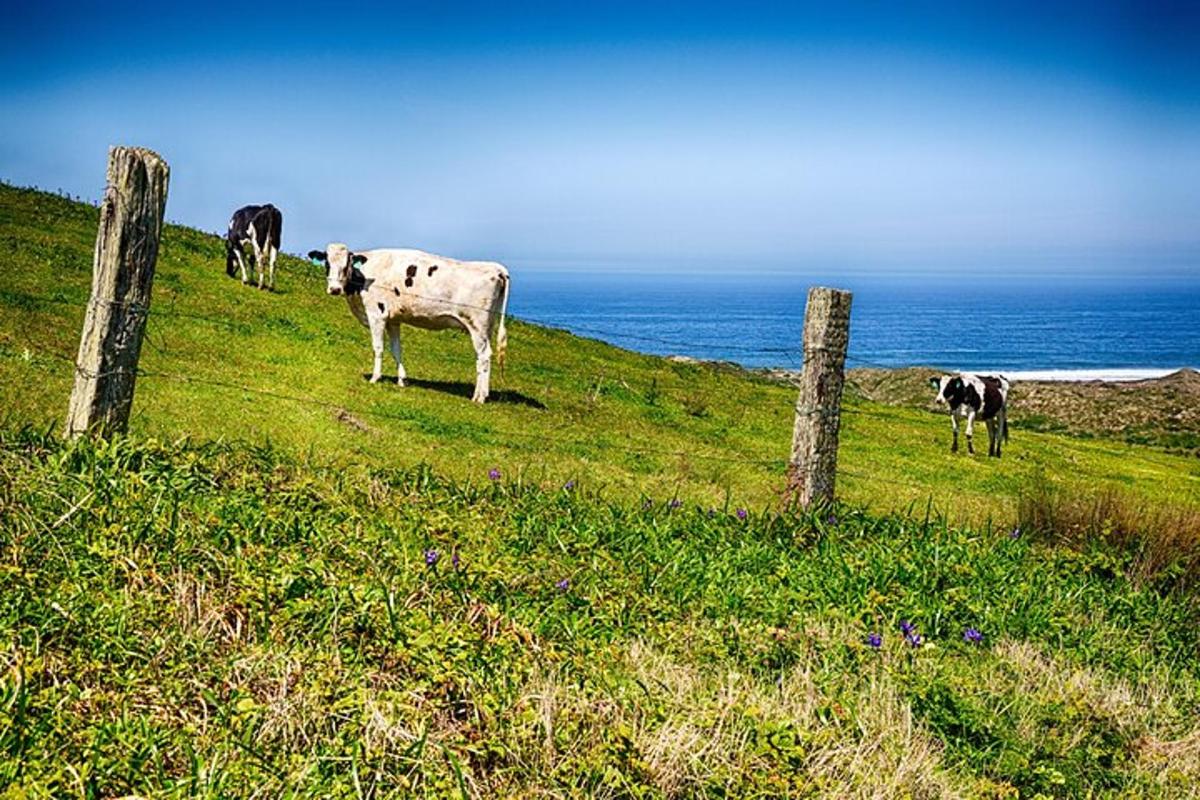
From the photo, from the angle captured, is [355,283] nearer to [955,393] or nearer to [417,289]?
[417,289]

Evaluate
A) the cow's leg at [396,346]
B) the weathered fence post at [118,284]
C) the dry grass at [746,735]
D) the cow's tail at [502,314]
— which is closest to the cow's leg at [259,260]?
the cow's leg at [396,346]

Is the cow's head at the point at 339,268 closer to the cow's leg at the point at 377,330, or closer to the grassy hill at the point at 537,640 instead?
the cow's leg at the point at 377,330

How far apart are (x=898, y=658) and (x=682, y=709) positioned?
1.92 m

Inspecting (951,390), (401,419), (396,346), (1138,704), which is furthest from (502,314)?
(1138,704)

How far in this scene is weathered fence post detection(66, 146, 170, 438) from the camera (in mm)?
7551

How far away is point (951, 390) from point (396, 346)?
11.6m

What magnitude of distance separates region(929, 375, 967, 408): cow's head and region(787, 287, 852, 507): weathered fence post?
46.1ft

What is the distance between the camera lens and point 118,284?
24.9 feet

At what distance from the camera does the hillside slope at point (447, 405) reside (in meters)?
13.1

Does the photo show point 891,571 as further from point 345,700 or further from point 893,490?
point 893,490

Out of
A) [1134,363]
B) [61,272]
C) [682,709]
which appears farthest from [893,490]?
[1134,363]

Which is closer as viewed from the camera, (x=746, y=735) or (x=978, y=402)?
(x=746, y=735)

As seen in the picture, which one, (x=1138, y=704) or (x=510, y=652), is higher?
(x=510, y=652)

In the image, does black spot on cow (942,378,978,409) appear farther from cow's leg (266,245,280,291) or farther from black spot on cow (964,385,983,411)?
cow's leg (266,245,280,291)
